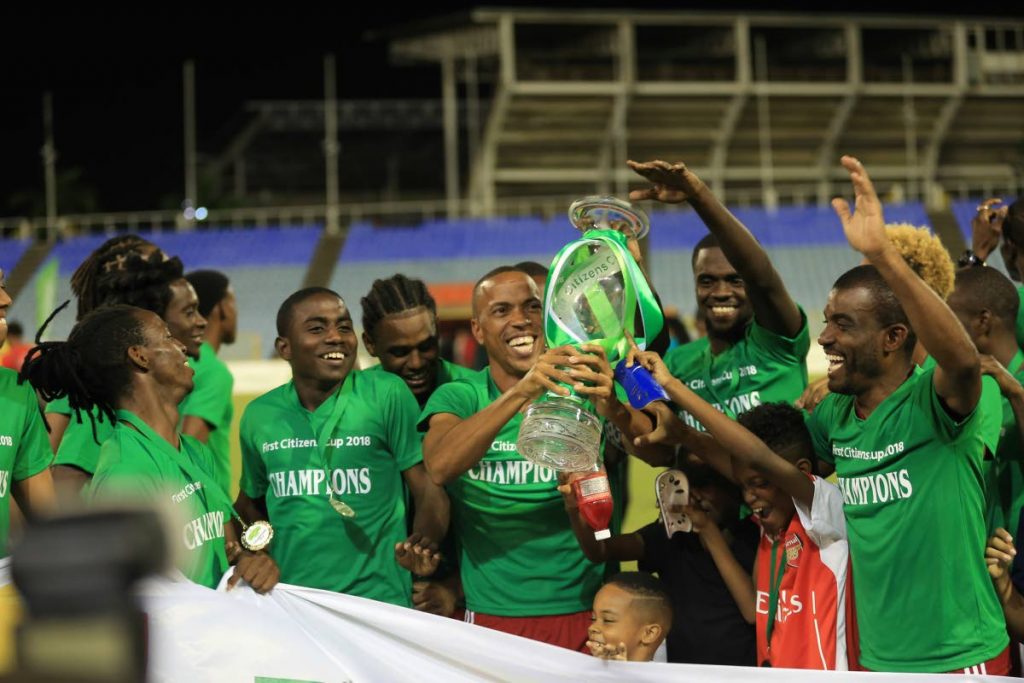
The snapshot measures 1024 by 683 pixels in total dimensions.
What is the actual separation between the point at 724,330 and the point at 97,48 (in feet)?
137

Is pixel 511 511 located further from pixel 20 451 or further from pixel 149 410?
pixel 20 451

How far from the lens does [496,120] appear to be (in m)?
36.4

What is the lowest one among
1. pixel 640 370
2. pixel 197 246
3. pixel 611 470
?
pixel 611 470

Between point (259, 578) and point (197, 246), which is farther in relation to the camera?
point (197, 246)

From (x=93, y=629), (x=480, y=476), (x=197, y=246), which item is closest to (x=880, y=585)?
(x=480, y=476)

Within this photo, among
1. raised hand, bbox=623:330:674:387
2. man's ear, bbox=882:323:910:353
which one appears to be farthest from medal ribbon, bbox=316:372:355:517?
man's ear, bbox=882:323:910:353

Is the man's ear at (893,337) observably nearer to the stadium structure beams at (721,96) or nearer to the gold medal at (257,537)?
the gold medal at (257,537)

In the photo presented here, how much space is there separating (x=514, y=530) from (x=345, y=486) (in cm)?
63

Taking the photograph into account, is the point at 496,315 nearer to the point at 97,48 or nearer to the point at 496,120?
the point at 496,120

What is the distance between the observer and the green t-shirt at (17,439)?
11.9ft

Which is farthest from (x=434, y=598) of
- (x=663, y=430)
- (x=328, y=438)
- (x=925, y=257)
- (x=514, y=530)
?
→ (x=925, y=257)

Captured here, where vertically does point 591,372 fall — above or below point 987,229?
below

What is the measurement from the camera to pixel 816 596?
12.2ft

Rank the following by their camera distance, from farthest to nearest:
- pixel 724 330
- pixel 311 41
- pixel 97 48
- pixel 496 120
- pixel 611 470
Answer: pixel 311 41 → pixel 97 48 → pixel 496 120 → pixel 724 330 → pixel 611 470
